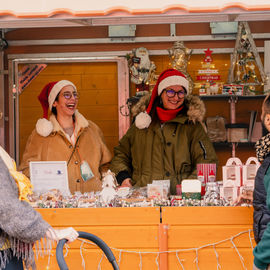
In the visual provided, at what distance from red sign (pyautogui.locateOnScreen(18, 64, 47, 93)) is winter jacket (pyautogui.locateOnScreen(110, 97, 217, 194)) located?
2239 millimetres

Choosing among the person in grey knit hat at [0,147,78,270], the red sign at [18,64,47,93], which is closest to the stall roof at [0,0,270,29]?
the person in grey knit hat at [0,147,78,270]

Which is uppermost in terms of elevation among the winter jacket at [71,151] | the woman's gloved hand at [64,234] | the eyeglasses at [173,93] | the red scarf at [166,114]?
the eyeglasses at [173,93]

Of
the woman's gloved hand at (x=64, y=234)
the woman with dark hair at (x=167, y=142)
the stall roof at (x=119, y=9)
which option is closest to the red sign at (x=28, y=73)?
the woman with dark hair at (x=167, y=142)

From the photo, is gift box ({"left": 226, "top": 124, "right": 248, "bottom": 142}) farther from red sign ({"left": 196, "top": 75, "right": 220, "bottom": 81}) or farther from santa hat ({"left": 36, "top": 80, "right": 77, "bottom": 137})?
santa hat ({"left": 36, "top": 80, "right": 77, "bottom": 137})

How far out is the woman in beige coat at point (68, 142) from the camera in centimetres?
491

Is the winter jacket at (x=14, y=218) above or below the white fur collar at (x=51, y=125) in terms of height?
below

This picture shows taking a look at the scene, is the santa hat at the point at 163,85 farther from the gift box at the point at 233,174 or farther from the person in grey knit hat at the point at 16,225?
the person in grey knit hat at the point at 16,225

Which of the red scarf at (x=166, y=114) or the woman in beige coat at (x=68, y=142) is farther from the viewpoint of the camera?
the woman in beige coat at (x=68, y=142)

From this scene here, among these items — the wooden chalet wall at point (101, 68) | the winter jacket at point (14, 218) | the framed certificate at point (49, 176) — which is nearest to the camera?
the winter jacket at point (14, 218)

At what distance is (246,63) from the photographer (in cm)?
606

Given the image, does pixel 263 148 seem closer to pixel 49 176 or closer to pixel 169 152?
pixel 49 176

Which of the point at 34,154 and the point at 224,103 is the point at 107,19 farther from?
the point at 224,103

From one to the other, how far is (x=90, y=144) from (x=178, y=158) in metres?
0.88

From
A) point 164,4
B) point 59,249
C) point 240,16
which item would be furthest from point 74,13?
point 59,249
